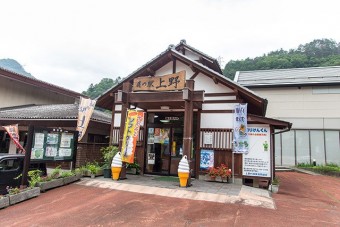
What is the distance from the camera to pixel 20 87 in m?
18.0

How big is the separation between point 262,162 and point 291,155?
37.3 feet

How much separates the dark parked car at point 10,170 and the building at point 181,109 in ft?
11.3

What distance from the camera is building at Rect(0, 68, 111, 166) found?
12.1m

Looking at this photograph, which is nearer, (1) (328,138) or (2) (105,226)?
(2) (105,226)

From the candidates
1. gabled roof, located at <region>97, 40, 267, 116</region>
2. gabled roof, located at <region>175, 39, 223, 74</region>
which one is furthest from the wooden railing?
gabled roof, located at <region>175, 39, 223, 74</region>

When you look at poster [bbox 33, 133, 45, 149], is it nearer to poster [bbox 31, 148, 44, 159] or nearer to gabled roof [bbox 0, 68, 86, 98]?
poster [bbox 31, 148, 44, 159]

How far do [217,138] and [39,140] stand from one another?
6.53 m

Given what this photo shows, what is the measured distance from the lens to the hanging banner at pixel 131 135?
9.27 meters

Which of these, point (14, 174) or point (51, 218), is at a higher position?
point (14, 174)

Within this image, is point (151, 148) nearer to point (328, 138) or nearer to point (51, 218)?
point (51, 218)

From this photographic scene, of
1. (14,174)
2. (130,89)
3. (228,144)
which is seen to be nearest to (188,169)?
(228,144)

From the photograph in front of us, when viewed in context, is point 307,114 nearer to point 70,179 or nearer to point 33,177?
point 70,179

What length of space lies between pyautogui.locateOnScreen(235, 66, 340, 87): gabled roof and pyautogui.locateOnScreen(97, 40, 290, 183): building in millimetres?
10885

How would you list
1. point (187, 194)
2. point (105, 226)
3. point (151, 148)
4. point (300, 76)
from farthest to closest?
point (300, 76) < point (151, 148) < point (187, 194) < point (105, 226)
